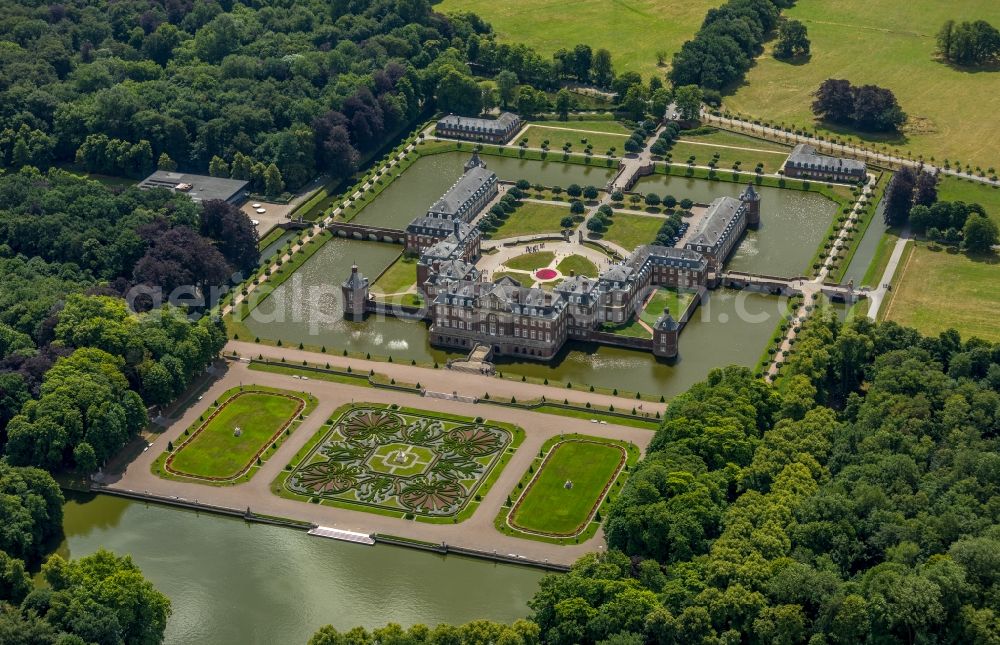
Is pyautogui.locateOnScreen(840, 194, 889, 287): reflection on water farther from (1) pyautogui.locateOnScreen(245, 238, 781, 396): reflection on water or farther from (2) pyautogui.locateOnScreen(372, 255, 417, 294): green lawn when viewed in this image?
(2) pyautogui.locateOnScreen(372, 255, 417, 294): green lawn

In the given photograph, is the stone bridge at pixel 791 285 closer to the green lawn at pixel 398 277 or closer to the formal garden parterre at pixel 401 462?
the green lawn at pixel 398 277

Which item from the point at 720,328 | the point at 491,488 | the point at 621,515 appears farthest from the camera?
the point at 720,328

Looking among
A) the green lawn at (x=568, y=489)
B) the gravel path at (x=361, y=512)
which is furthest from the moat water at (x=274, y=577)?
the green lawn at (x=568, y=489)

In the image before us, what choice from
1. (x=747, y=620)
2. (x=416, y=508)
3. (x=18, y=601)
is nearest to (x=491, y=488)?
(x=416, y=508)

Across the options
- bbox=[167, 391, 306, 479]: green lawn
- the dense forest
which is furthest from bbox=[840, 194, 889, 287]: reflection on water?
bbox=[167, 391, 306, 479]: green lawn

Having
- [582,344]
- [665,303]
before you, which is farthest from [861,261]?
[582,344]

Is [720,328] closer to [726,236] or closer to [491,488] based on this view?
[726,236]
